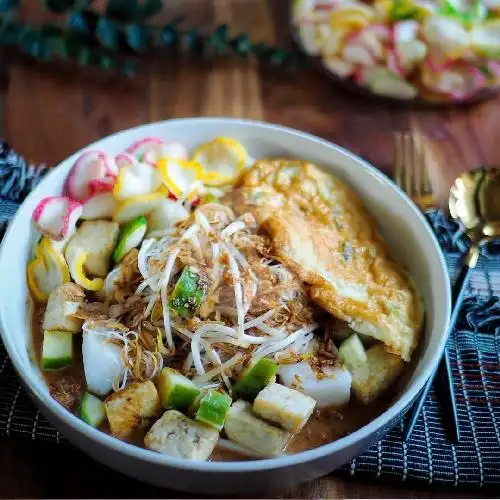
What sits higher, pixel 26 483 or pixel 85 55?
pixel 85 55

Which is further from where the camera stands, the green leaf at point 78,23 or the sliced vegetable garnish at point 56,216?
the green leaf at point 78,23

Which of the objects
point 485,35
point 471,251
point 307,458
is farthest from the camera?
point 485,35

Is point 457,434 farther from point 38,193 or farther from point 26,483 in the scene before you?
point 38,193

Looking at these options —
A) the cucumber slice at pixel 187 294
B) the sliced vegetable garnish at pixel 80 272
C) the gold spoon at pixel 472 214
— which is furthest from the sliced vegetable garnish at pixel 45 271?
the gold spoon at pixel 472 214

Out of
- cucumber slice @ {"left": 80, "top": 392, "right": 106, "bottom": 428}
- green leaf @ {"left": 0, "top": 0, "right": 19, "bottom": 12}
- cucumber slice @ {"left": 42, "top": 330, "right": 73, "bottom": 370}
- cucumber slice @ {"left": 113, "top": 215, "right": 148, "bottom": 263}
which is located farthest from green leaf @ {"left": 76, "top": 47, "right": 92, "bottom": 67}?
cucumber slice @ {"left": 80, "top": 392, "right": 106, "bottom": 428}

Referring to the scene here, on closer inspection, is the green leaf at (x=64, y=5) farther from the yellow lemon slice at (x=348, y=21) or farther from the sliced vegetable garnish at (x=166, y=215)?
the sliced vegetable garnish at (x=166, y=215)

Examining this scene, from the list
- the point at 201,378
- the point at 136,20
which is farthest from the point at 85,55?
the point at 201,378
